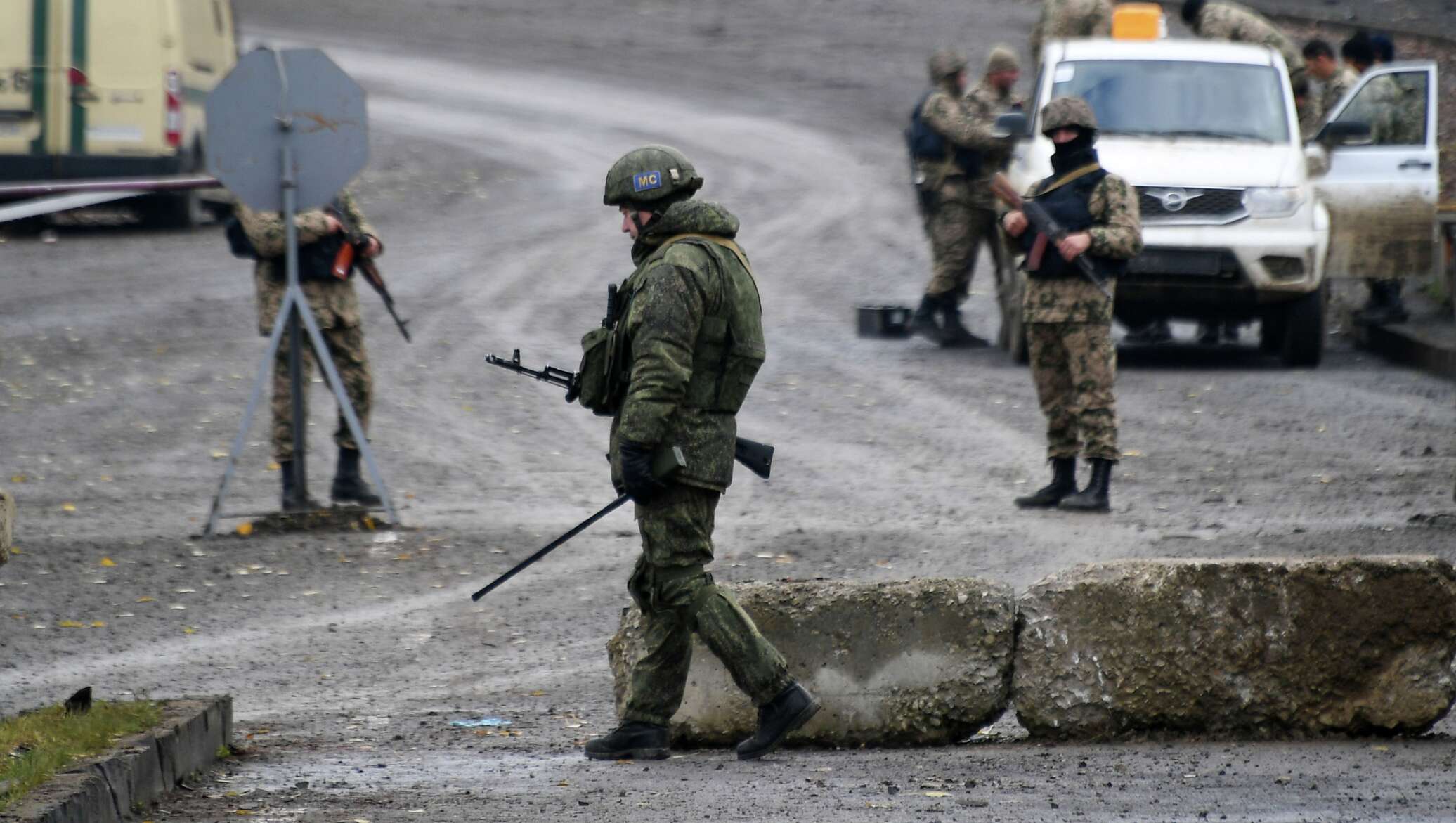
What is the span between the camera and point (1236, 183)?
13500mm

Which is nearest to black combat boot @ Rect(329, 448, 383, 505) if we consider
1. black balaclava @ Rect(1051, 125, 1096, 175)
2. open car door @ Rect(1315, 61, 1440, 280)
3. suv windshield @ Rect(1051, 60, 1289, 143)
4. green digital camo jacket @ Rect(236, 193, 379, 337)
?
green digital camo jacket @ Rect(236, 193, 379, 337)

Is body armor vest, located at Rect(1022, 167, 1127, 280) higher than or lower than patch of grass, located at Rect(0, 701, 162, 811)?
higher

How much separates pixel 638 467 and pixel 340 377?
4.64 metres

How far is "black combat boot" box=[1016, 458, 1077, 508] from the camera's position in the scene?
9.88 metres

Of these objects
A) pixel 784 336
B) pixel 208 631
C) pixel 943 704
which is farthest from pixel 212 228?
pixel 943 704

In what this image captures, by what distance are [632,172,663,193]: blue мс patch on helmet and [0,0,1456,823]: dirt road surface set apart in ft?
5.18

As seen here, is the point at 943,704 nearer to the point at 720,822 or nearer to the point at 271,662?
the point at 720,822

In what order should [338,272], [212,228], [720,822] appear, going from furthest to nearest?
[212,228] < [338,272] < [720,822]

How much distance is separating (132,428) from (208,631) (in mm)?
4547

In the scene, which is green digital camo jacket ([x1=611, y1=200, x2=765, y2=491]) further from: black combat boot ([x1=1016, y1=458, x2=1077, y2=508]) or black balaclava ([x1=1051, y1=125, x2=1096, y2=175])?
black combat boot ([x1=1016, y1=458, x2=1077, y2=508])

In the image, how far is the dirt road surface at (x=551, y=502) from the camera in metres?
5.50

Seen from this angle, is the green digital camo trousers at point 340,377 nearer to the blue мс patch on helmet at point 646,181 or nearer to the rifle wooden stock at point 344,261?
the rifle wooden stock at point 344,261

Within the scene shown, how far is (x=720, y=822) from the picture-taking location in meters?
4.90

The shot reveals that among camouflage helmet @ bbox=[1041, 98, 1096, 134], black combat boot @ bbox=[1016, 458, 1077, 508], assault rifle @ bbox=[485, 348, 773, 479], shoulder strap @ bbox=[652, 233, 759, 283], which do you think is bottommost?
black combat boot @ bbox=[1016, 458, 1077, 508]
